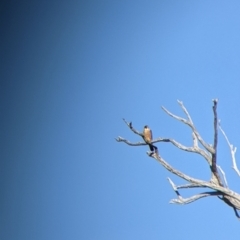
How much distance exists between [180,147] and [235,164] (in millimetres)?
301

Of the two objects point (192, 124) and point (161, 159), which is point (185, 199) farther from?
point (192, 124)

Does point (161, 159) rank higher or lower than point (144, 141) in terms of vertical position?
lower

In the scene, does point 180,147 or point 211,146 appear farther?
point 180,147

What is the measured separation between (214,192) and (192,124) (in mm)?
341

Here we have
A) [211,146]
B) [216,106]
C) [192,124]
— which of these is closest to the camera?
[216,106]

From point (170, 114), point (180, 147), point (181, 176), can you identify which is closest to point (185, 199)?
point (181, 176)

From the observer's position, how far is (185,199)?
82.4 inches

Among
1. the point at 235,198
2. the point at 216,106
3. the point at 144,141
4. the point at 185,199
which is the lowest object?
the point at 235,198

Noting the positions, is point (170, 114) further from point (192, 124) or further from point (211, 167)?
point (211, 167)

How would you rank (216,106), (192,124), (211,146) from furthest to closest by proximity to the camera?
1. (192,124)
2. (211,146)
3. (216,106)

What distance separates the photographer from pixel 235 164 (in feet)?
7.26

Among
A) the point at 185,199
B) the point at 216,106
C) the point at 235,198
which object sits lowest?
the point at 235,198

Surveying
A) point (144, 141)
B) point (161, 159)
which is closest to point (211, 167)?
point (161, 159)

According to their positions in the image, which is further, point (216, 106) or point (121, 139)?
point (121, 139)
